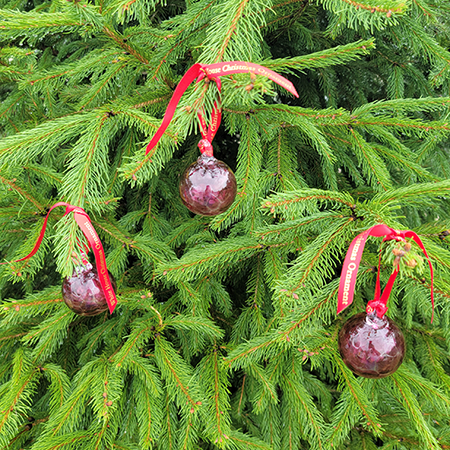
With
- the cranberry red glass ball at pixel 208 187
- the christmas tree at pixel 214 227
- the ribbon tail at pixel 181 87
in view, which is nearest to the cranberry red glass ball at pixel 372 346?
the christmas tree at pixel 214 227

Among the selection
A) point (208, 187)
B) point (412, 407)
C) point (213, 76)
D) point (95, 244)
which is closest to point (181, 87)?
point (213, 76)

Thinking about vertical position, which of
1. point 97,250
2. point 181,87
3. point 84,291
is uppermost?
point 181,87

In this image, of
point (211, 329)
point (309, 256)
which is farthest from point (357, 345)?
point (211, 329)

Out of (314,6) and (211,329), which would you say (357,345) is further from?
(314,6)

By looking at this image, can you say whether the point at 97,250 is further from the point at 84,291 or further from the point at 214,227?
the point at 214,227

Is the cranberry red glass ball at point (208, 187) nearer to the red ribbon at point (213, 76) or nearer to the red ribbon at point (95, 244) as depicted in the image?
the red ribbon at point (213, 76)

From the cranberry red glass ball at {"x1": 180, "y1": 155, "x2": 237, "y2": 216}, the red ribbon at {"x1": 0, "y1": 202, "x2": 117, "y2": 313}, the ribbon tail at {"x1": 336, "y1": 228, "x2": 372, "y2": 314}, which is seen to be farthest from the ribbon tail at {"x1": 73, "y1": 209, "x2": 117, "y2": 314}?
the ribbon tail at {"x1": 336, "y1": 228, "x2": 372, "y2": 314}

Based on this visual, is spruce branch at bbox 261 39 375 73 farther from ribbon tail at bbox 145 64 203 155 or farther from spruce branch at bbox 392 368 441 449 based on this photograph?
spruce branch at bbox 392 368 441 449
